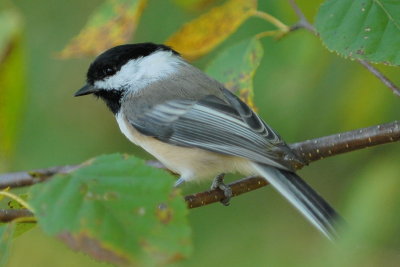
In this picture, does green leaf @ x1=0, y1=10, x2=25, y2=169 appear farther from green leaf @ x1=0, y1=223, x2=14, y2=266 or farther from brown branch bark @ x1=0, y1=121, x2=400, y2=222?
green leaf @ x1=0, y1=223, x2=14, y2=266

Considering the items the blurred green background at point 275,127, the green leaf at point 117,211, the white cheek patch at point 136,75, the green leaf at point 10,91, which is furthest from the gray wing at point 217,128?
the green leaf at point 117,211

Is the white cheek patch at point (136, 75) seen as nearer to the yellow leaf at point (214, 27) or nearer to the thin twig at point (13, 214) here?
the yellow leaf at point (214, 27)

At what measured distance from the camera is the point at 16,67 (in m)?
1.71

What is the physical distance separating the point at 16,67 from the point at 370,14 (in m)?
0.88

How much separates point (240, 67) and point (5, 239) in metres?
0.83

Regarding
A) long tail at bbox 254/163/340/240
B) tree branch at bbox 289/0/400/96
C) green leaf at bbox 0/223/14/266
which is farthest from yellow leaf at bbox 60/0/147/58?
green leaf at bbox 0/223/14/266

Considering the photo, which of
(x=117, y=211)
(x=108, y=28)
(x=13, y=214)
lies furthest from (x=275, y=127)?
(x=117, y=211)

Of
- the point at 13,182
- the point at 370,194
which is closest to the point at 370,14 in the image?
the point at 370,194

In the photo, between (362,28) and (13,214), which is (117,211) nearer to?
(13,214)

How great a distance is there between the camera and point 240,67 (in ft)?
5.76

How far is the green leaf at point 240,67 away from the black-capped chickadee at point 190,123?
0.11m

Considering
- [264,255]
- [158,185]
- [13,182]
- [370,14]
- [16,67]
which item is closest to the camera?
[158,185]

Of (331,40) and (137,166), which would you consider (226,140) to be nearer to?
(331,40)

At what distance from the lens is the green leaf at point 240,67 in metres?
1.74
